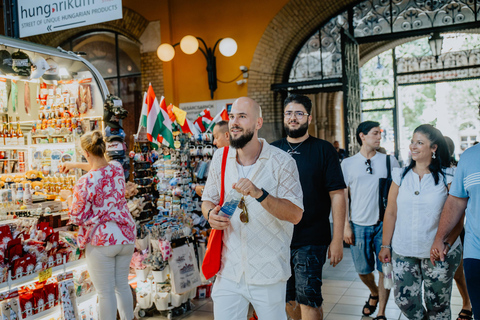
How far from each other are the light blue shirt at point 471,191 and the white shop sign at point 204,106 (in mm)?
7706

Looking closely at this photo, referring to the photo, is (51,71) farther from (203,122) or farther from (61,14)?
(203,122)

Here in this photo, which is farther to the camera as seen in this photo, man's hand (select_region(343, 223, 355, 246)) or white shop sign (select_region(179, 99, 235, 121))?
white shop sign (select_region(179, 99, 235, 121))

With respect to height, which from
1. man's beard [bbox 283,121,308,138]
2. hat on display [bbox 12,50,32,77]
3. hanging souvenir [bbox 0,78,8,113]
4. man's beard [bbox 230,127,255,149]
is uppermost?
hat on display [bbox 12,50,32,77]

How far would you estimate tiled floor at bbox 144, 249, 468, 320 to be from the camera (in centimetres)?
473

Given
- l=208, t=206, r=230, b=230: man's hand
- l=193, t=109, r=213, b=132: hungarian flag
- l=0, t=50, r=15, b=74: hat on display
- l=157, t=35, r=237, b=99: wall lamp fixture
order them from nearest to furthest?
l=208, t=206, r=230, b=230: man's hand, l=0, t=50, r=15, b=74: hat on display, l=193, t=109, r=213, b=132: hungarian flag, l=157, t=35, r=237, b=99: wall lamp fixture

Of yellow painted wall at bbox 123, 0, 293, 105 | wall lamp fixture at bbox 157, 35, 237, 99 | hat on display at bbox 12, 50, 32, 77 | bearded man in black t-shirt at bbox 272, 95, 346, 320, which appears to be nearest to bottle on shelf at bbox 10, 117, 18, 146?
hat on display at bbox 12, 50, 32, 77

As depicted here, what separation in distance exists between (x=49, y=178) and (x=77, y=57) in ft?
4.68

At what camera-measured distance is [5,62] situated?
4.37m

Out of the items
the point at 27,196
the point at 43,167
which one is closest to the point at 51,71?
the point at 43,167

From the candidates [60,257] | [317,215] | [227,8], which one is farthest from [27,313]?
[227,8]

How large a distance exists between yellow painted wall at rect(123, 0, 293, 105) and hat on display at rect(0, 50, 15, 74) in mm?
6186

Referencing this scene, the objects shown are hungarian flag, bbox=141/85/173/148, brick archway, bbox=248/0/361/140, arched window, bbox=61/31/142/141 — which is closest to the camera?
hungarian flag, bbox=141/85/173/148

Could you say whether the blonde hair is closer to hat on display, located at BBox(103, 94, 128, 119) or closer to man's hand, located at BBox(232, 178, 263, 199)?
hat on display, located at BBox(103, 94, 128, 119)

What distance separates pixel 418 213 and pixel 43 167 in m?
4.22
